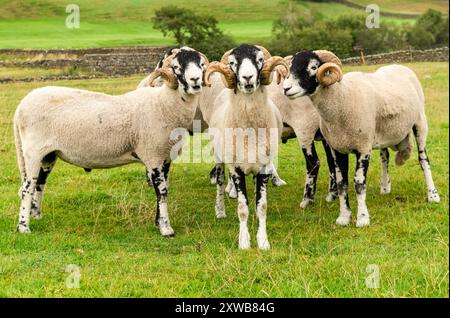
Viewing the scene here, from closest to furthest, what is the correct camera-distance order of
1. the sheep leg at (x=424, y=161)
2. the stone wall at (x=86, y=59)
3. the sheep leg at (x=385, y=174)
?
the sheep leg at (x=424, y=161)
the sheep leg at (x=385, y=174)
the stone wall at (x=86, y=59)

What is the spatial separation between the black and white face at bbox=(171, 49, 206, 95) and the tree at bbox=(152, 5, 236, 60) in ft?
17.0

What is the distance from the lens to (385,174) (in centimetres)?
1110

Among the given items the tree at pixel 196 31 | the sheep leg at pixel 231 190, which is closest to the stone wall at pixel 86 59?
the tree at pixel 196 31

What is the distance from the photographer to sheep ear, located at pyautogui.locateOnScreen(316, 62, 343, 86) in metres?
8.18

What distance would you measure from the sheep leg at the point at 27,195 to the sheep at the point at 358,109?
4038 millimetres

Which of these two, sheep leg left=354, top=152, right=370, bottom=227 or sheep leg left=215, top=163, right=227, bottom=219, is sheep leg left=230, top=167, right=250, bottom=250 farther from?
sheep leg left=354, top=152, right=370, bottom=227

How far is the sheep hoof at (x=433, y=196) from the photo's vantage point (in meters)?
10.2

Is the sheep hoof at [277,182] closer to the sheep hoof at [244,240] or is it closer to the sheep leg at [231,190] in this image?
the sheep leg at [231,190]

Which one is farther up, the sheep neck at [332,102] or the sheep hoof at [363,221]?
the sheep neck at [332,102]
